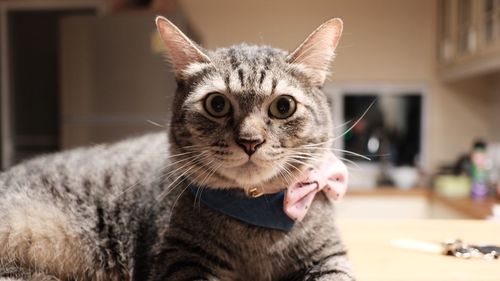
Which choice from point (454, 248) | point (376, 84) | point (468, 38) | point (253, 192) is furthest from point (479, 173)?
point (253, 192)

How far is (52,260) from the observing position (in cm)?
93

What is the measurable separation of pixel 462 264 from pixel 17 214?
0.88m

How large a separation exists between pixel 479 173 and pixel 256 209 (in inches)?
85.8

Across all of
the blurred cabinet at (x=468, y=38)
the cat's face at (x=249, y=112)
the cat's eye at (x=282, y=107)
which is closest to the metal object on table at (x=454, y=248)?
the cat's face at (x=249, y=112)

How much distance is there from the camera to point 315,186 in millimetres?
903

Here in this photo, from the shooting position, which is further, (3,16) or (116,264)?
(3,16)

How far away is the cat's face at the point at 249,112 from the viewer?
2.72ft

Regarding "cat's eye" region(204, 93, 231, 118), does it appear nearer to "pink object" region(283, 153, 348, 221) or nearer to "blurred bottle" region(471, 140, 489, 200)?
"pink object" region(283, 153, 348, 221)

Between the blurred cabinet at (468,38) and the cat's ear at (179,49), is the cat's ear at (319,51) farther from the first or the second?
the blurred cabinet at (468,38)

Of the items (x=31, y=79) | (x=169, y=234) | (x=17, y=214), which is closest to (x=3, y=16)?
(x=31, y=79)

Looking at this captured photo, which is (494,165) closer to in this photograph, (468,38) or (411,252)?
(468,38)

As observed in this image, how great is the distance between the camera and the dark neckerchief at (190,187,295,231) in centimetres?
86

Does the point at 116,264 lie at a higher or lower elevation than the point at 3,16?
lower

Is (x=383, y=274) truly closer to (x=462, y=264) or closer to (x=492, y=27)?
(x=462, y=264)
